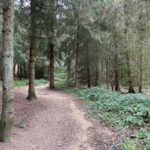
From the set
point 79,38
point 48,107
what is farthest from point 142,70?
point 48,107

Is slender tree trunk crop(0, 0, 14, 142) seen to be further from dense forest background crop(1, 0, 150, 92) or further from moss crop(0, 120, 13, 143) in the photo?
dense forest background crop(1, 0, 150, 92)

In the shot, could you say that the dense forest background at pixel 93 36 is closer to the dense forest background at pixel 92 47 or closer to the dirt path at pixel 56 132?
the dense forest background at pixel 92 47

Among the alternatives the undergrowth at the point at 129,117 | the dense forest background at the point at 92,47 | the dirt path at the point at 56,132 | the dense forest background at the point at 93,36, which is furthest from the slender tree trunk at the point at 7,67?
the dense forest background at the point at 93,36

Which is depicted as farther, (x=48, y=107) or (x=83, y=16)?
(x=83, y=16)

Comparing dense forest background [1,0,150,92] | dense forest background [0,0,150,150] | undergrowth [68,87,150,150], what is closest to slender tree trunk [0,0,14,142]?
dense forest background [0,0,150,150]

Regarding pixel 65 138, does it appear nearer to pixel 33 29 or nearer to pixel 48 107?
pixel 48 107

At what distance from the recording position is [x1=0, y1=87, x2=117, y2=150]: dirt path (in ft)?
25.8

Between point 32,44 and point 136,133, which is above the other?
point 32,44

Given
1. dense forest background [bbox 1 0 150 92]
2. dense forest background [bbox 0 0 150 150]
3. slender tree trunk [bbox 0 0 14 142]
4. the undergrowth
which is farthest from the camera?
dense forest background [bbox 1 0 150 92]

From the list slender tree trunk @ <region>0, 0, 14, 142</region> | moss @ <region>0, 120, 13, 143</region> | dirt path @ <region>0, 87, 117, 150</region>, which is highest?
slender tree trunk @ <region>0, 0, 14, 142</region>

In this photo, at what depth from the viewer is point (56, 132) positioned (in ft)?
30.3

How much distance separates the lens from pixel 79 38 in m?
26.5

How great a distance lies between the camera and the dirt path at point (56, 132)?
25.8 ft

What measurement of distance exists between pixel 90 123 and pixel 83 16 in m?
9.69
